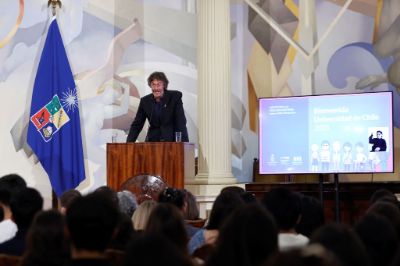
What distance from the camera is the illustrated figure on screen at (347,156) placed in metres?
7.42

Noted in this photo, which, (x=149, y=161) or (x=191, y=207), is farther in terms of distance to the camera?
(x=149, y=161)

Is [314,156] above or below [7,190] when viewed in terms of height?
above

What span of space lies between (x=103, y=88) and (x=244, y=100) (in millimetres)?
1916

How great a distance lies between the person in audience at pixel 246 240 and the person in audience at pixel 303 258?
56 centimetres

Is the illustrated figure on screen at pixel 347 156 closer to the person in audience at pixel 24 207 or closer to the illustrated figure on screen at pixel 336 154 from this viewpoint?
the illustrated figure on screen at pixel 336 154

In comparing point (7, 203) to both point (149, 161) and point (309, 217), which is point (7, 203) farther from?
point (149, 161)

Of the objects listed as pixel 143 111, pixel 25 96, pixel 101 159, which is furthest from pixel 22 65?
pixel 143 111

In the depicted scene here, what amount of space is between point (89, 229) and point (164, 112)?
4770 mm

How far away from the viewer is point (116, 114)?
9.37 meters

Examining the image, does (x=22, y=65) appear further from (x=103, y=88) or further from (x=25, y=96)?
(x=103, y=88)

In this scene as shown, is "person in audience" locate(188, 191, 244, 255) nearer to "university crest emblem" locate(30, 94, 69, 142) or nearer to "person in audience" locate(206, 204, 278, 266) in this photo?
"person in audience" locate(206, 204, 278, 266)

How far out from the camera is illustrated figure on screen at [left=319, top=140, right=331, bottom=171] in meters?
7.50

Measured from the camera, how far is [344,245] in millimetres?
2229

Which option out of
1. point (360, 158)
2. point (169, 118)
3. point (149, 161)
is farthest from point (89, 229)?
point (360, 158)
